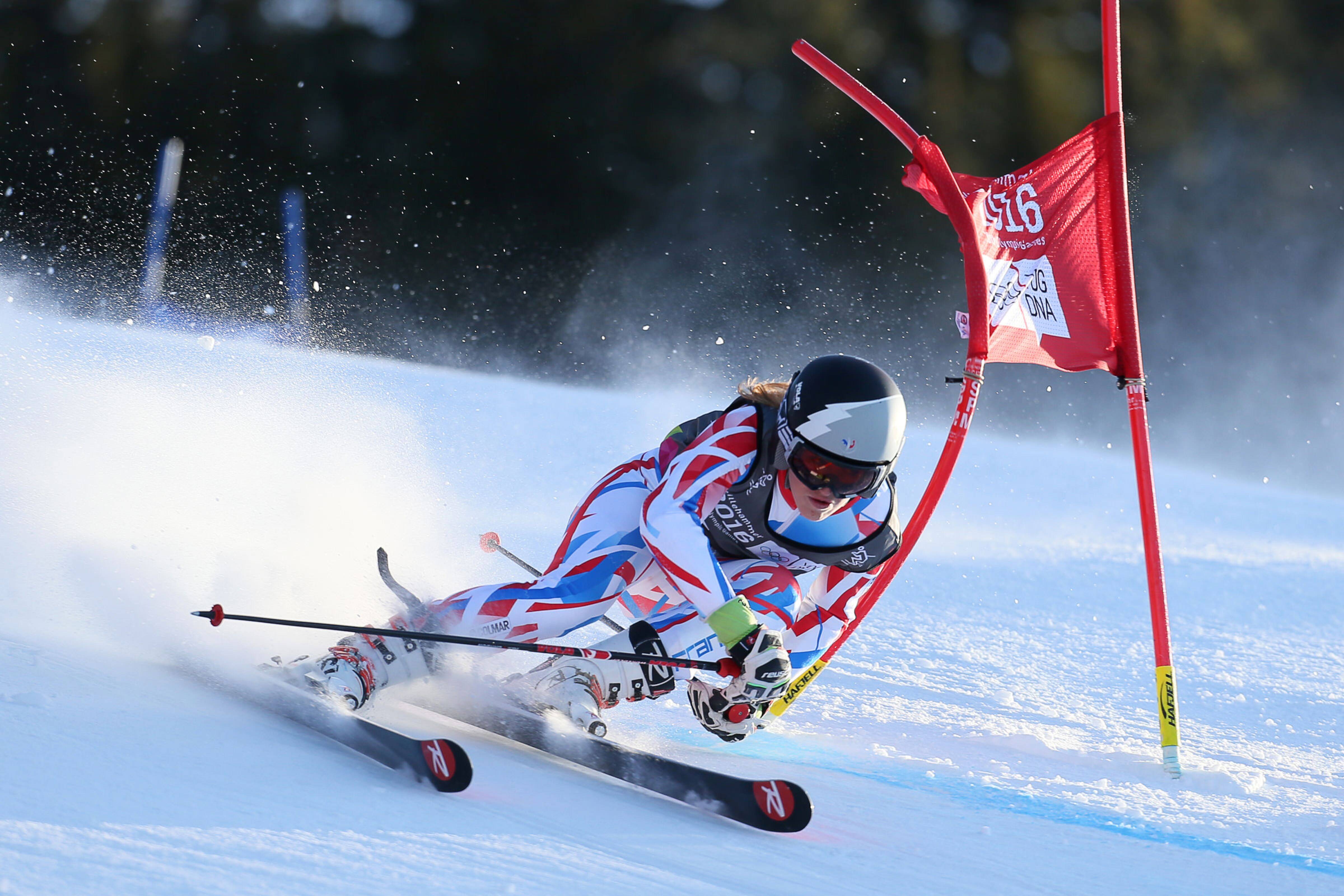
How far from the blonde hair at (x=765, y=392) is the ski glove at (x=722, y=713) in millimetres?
666

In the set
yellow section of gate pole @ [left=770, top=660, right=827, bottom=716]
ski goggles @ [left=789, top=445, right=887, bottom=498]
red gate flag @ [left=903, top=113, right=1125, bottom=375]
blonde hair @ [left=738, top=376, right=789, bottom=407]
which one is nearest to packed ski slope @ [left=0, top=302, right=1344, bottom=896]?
yellow section of gate pole @ [left=770, top=660, right=827, bottom=716]

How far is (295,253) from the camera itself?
465 inches

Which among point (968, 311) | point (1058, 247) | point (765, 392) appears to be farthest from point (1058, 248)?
point (765, 392)

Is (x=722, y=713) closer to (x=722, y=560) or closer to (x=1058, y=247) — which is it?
(x=722, y=560)

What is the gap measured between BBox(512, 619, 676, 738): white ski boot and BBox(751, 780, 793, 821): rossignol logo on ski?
527 millimetres

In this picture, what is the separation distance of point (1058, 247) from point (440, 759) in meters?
2.42

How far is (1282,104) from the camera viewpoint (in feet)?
47.3

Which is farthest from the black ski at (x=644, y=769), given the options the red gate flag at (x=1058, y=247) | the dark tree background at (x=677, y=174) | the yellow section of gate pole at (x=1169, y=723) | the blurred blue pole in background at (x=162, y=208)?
the blurred blue pole in background at (x=162, y=208)

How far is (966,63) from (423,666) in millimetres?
13665

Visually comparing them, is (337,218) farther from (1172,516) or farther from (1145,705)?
(1145,705)

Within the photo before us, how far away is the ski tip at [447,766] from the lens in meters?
2.00

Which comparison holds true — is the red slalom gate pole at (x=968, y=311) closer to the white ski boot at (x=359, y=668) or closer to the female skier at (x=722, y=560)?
the female skier at (x=722, y=560)

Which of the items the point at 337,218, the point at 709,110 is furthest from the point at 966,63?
the point at 337,218

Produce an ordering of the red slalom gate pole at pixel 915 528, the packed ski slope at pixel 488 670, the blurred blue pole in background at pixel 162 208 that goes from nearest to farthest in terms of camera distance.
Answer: the packed ski slope at pixel 488 670 → the red slalom gate pole at pixel 915 528 → the blurred blue pole in background at pixel 162 208
